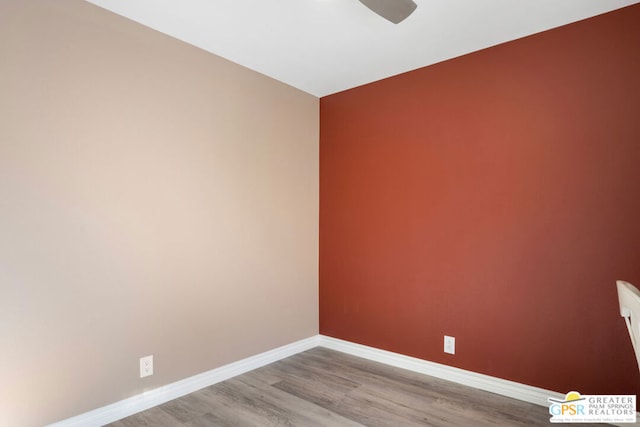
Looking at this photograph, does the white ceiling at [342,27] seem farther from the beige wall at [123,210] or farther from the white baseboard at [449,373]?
the white baseboard at [449,373]

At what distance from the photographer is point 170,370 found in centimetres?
235

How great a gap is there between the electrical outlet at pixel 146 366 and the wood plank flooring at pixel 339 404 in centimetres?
22

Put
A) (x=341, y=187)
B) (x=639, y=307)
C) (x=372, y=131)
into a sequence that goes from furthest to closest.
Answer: (x=341, y=187)
(x=372, y=131)
(x=639, y=307)

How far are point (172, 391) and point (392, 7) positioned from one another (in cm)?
257

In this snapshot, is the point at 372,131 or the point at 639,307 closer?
the point at 639,307

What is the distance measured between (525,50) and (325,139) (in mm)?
1741

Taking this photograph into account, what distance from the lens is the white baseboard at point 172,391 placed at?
1.99 metres

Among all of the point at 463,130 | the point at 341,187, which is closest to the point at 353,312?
the point at 341,187

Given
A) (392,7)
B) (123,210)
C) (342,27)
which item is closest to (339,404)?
(123,210)

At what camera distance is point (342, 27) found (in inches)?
88.7

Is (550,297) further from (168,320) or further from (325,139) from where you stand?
(168,320)

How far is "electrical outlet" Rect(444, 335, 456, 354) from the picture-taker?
2625mm

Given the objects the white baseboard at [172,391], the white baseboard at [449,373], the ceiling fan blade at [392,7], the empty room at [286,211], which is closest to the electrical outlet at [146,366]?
the empty room at [286,211]

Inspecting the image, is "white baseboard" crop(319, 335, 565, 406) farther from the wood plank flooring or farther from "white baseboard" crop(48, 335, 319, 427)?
"white baseboard" crop(48, 335, 319, 427)
